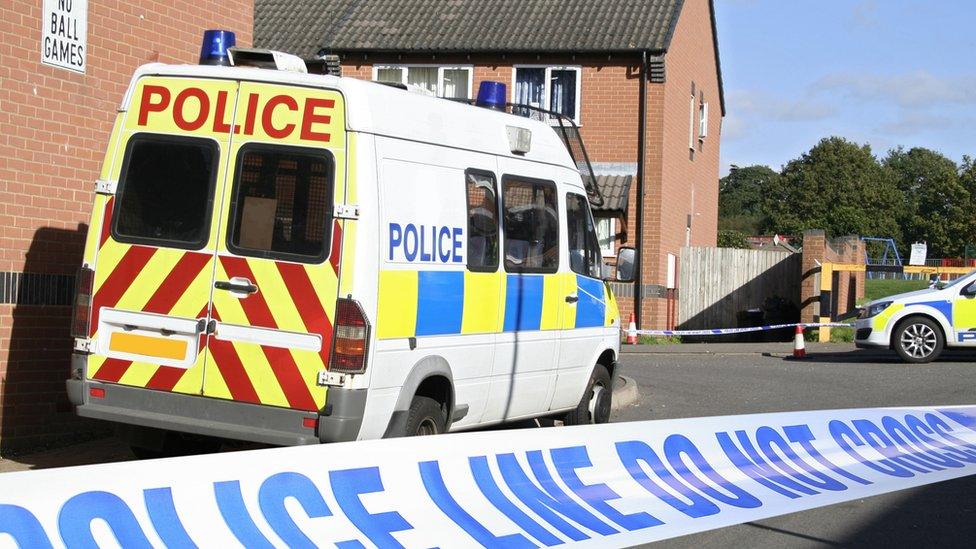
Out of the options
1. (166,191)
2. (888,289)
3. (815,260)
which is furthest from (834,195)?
(166,191)

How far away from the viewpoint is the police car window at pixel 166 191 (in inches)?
302

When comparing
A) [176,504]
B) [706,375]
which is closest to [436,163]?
[176,504]

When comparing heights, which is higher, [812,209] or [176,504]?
[812,209]

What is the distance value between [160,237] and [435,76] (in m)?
21.1

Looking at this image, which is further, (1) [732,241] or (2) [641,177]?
(1) [732,241]

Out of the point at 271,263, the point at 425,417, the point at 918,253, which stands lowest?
the point at 425,417

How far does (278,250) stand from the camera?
7504mm

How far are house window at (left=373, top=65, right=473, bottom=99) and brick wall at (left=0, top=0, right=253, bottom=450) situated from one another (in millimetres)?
17833

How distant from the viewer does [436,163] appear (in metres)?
8.27

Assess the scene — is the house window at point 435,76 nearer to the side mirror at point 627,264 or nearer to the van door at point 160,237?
the side mirror at point 627,264

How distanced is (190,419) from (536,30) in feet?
69.6

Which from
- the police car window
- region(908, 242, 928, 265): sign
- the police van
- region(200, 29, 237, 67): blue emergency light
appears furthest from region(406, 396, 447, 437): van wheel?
region(908, 242, 928, 265): sign

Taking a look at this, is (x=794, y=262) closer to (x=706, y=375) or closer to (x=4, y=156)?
(x=706, y=375)

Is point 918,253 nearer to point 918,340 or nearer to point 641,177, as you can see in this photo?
point 641,177
